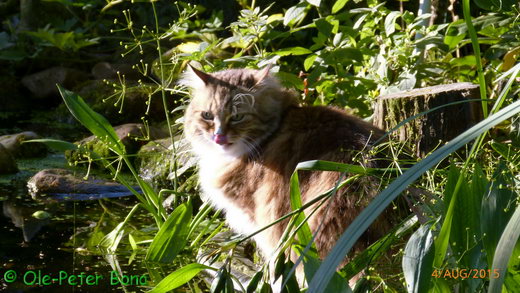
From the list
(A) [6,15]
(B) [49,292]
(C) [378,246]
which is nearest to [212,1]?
(A) [6,15]

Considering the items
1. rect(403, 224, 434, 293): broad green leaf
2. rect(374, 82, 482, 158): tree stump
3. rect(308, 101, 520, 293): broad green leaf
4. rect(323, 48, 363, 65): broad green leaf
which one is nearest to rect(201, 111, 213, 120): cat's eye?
rect(374, 82, 482, 158): tree stump

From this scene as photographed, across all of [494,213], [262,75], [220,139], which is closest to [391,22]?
[262,75]

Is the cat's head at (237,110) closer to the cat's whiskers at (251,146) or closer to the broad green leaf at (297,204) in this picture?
the cat's whiskers at (251,146)

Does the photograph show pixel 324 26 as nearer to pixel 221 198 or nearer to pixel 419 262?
pixel 221 198

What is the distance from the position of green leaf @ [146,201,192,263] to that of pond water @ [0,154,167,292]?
0.44ft

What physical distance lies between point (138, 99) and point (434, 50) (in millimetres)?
2612

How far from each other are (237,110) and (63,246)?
1061 millimetres

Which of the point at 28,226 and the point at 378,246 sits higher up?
the point at 378,246

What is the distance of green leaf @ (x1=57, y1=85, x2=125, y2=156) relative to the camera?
3.07 meters

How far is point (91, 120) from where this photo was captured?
3119 millimetres

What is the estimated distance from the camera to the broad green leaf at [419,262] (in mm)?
1729

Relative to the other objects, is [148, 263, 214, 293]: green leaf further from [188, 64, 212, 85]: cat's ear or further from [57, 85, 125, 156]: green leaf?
[188, 64, 212, 85]: cat's ear

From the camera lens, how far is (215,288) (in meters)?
1.91

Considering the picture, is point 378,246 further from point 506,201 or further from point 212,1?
point 212,1
